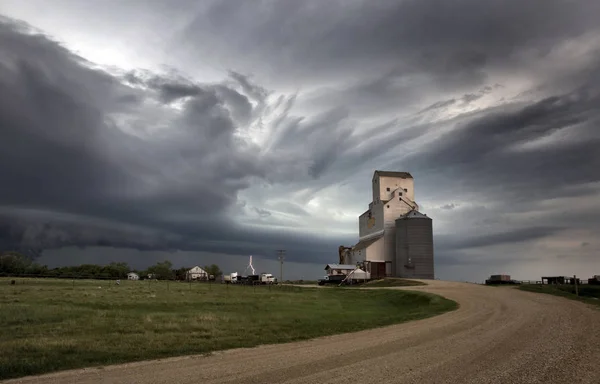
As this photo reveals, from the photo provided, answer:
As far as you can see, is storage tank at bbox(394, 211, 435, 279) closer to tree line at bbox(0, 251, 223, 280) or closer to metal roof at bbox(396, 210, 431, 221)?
metal roof at bbox(396, 210, 431, 221)

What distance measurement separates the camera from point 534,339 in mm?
16828

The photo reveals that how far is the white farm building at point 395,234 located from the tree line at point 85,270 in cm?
6889

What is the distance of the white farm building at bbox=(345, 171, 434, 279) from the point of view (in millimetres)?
82688

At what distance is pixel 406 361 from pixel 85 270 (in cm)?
17203

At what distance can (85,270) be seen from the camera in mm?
162625

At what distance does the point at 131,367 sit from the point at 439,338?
1171cm

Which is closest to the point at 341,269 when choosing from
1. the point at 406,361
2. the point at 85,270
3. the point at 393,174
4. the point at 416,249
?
the point at 416,249

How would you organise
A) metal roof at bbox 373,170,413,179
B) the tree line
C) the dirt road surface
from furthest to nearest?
the tree line < metal roof at bbox 373,170,413,179 < the dirt road surface

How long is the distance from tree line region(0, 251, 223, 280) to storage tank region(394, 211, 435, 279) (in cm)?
7613

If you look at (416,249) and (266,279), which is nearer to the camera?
(416,249)

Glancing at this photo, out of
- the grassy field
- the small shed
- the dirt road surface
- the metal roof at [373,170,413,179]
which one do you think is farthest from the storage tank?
the dirt road surface

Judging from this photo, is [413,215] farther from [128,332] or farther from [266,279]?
[128,332]

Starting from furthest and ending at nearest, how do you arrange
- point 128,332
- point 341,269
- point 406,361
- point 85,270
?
point 85,270 < point 341,269 < point 128,332 < point 406,361

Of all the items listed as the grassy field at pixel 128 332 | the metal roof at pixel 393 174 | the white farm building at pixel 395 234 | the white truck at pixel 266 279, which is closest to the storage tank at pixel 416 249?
the white farm building at pixel 395 234
